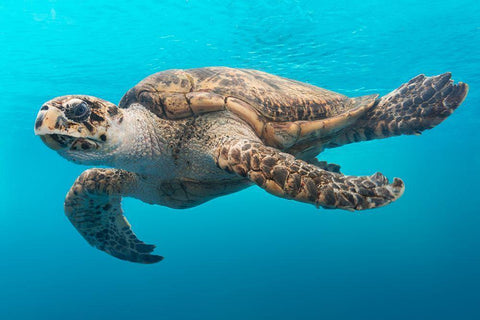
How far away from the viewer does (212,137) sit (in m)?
3.19

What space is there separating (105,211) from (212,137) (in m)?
2.28

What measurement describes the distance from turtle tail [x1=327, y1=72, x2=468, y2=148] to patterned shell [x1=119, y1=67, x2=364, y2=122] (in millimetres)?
865

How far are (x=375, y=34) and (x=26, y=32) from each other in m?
14.7

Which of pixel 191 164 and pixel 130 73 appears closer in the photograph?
pixel 191 164

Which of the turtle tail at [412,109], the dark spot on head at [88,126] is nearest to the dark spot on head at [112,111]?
Answer: the dark spot on head at [88,126]

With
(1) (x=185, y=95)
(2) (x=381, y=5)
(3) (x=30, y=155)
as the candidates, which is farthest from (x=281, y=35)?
(3) (x=30, y=155)

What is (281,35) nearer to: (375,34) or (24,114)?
(375,34)

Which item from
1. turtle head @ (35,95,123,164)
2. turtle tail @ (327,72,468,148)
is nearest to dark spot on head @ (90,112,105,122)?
turtle head @ (35,95,123,164)

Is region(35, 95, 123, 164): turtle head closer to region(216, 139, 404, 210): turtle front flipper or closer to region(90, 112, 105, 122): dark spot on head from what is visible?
region(90, 112, 105, 122): dark spot on head

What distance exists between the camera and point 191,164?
3.39 metres

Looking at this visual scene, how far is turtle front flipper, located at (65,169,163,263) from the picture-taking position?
393 centimetres

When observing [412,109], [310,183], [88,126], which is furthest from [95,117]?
[412,109]

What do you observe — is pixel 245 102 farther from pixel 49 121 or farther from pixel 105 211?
pixel 105 211

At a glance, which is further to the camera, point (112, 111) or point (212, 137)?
point (212, 137)
